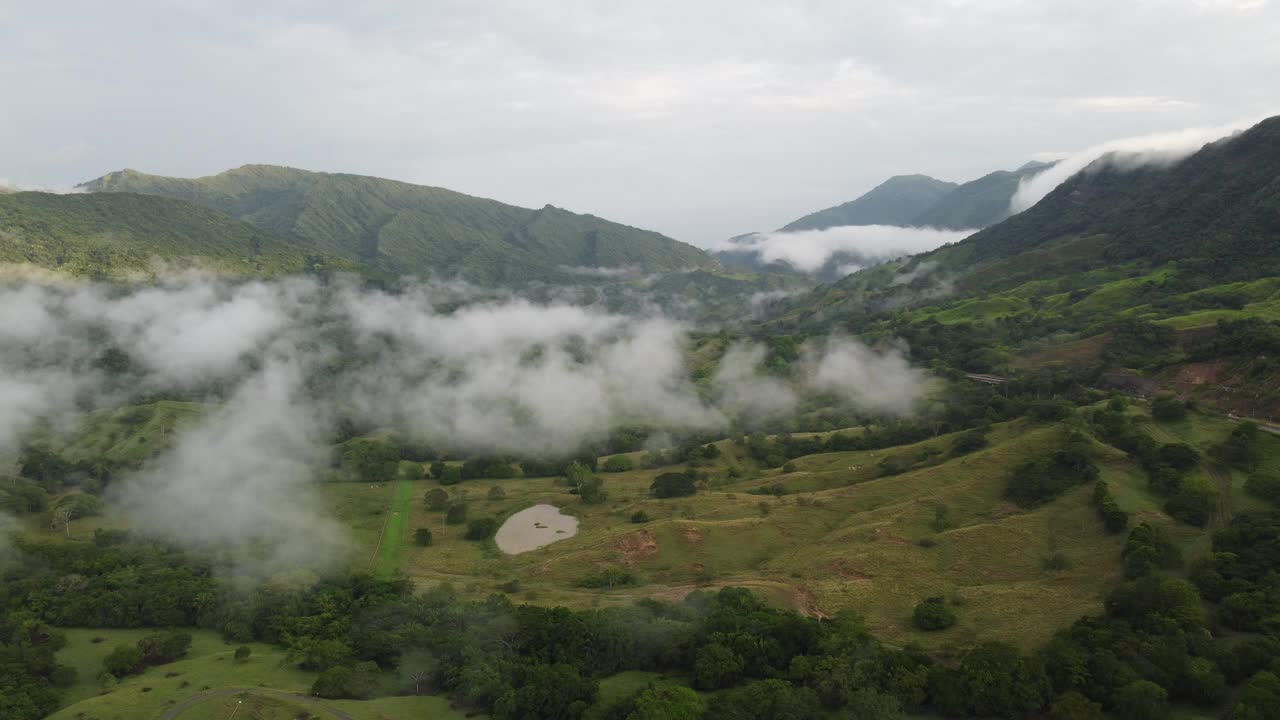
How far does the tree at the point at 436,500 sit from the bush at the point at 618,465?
3527cm

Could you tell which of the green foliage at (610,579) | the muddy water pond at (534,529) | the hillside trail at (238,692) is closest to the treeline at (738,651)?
the hillside trail at (238,692)

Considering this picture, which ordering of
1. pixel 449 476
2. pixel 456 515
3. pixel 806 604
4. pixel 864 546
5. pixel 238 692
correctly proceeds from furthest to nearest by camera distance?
pixel 449 476 → pixel 456 515 → pixel 864 546 → pixel 806 604 → pixel 238 692

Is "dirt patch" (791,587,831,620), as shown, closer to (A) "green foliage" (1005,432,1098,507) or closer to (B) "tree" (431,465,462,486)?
(A) "green foliage" (1005,432,1098,507)

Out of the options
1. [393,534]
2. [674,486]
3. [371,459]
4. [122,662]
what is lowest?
[393,534]

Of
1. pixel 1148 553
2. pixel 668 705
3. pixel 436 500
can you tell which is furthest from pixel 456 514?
pixel 1148 553

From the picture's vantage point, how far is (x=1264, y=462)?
274 ft

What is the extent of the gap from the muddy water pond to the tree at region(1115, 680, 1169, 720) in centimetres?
7686

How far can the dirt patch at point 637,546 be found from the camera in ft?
316

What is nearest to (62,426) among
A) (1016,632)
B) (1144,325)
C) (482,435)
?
(482,435)

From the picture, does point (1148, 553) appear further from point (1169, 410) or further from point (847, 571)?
point (1169, 410)

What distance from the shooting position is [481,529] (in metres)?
115

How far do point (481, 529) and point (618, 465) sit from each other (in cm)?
4158

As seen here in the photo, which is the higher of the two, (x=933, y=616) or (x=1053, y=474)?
(x=1053, y=474)

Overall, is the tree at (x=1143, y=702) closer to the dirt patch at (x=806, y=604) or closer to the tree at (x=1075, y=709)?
the tree at (x=1075, y=709)
